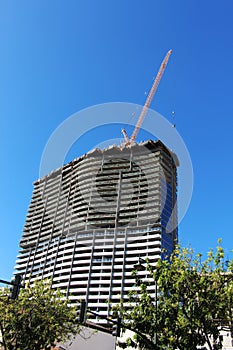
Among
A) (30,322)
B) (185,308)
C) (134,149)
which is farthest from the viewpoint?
(134,149)

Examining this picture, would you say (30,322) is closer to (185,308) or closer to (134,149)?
(185,308)

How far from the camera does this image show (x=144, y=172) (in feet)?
566

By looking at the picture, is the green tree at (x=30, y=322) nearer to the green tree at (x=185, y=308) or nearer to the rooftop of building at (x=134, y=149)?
the green tree at (x=185, y=308)

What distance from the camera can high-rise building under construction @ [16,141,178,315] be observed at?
464 ft

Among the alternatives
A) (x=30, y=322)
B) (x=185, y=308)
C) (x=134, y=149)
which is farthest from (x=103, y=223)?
(x=185, y=308)

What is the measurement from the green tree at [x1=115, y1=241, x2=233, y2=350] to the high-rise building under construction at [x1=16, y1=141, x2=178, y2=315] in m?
114

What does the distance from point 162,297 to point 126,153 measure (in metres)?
165

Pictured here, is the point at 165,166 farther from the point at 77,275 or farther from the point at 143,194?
the point at 77,275

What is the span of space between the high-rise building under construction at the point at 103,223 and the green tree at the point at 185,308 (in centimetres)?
11390

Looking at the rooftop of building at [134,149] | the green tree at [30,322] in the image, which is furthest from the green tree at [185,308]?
the rooftop of building at [134,149]

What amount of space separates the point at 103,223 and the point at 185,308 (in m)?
142

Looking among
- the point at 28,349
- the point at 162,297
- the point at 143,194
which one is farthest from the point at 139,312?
the point at 143,194

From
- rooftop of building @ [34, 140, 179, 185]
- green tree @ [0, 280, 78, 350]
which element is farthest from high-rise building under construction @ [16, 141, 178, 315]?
green tree @ [0, 280, 78, 350]

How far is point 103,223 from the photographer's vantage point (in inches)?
6368
